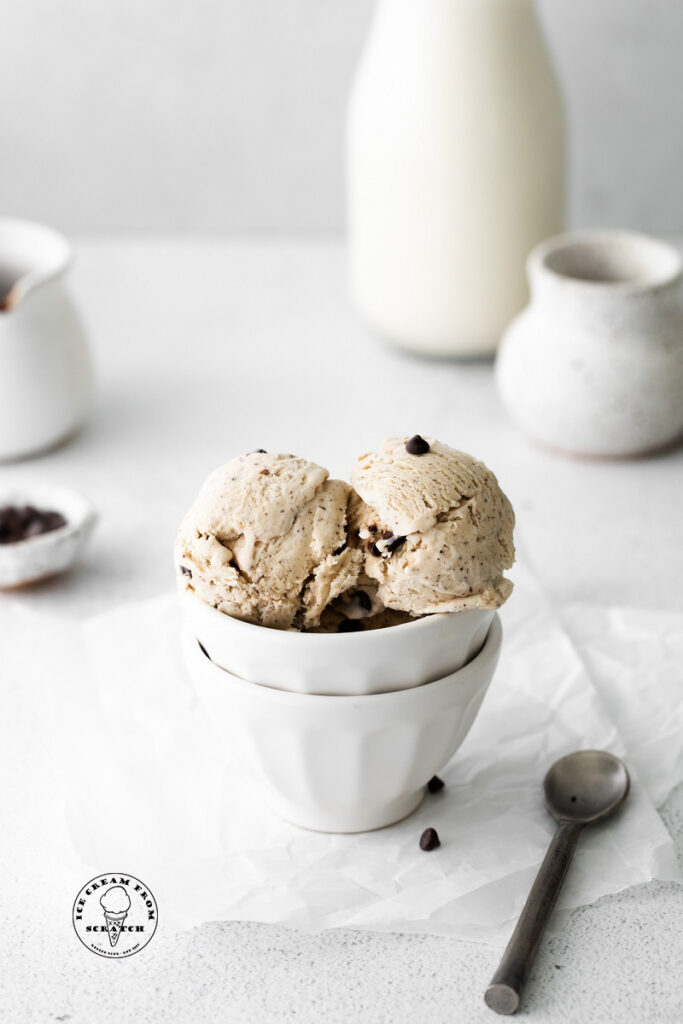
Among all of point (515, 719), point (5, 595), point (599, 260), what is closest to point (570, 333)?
point (599, 260)

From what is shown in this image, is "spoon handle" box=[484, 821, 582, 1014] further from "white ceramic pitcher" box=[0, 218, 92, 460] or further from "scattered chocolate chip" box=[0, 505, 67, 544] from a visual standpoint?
"white ceramic pitcher" box=[0, 218, 92, 460]

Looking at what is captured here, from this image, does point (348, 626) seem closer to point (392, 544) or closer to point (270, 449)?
point (392, 544)

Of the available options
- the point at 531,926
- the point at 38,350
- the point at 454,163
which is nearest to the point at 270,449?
the point at 38,350

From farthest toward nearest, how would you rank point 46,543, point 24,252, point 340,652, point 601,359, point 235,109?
point 235,109, point 24,252, point 601,359, point 46,543, point 340,652

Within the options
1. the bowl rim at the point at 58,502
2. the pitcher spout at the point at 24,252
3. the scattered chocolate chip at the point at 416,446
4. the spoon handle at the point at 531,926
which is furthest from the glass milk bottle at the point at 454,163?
the spoon handle at the point at 531,926

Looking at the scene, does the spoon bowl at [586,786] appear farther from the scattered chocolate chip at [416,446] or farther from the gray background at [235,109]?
the gray background at [235,109]

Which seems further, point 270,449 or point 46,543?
point 270,449

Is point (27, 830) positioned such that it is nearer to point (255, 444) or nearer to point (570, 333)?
point (255, 444)
